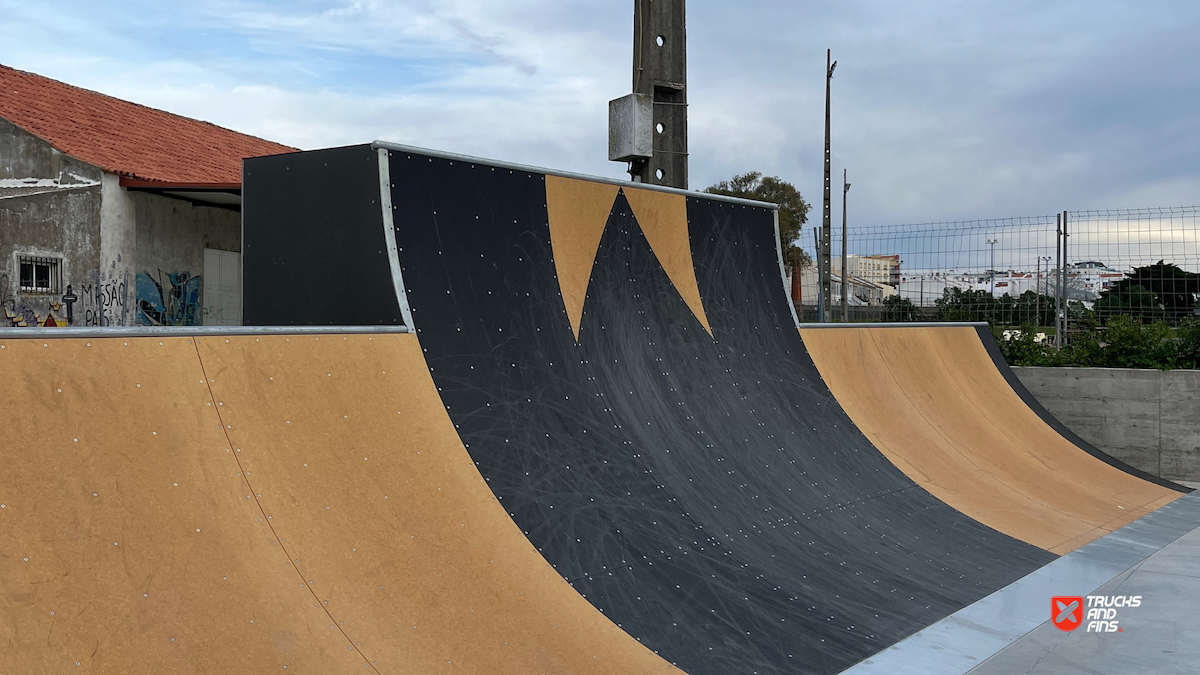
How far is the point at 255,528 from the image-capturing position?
268 centimetres

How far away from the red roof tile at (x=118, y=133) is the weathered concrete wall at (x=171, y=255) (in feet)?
1.58

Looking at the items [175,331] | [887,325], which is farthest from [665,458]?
[887,325]

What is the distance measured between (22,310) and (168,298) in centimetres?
174

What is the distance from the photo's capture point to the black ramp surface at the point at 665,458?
3.50 meters

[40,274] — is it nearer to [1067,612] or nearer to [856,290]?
[856,290]

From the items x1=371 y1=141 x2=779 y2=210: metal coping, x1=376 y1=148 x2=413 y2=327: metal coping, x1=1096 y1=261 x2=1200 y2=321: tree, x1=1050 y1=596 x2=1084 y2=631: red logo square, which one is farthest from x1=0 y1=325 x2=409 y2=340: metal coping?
x1=1096 y1=261 x2=1200 y2=321: tree

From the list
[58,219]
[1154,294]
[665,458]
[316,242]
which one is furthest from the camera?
[58,219]

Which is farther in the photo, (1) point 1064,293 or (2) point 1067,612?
(1) point 1064,293

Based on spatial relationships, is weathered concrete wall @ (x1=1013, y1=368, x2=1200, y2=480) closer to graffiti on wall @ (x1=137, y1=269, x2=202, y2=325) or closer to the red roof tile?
the red roof tile

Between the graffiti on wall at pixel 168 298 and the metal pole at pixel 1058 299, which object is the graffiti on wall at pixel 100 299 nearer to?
the graffiti on wall at pixel 168 298

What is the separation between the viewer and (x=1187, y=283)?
9.23m

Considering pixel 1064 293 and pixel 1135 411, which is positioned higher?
pixel 1064 293

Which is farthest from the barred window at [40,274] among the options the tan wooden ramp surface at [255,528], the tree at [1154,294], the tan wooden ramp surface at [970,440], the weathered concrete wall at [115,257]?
the tree at [1154,294]

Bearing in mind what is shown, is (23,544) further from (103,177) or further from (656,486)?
(103,177)
